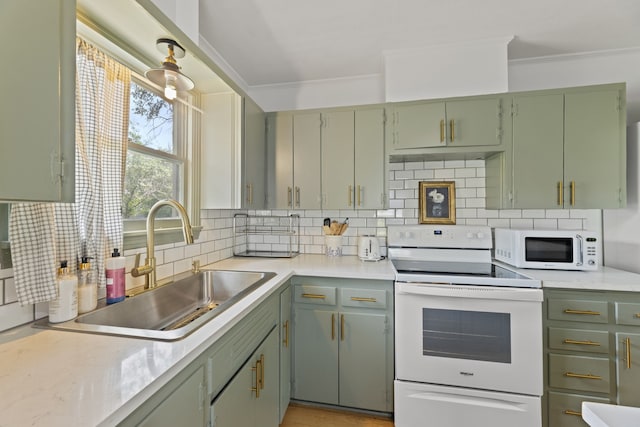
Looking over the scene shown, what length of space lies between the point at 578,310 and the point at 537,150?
106cm

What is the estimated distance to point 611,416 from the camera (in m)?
0.71

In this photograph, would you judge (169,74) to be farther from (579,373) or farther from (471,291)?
(579,373)

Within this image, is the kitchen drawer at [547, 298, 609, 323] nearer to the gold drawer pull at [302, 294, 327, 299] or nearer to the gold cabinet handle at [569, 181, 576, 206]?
the gold cabinet handle at [569, 181, 576, 206]

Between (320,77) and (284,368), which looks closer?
(284,368)

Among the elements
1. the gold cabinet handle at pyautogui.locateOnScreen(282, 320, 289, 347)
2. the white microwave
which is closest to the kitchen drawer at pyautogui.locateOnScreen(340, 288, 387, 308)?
the gold cabinet handle at pyautogui.locateOnScreen(282, 320, 289, 347)

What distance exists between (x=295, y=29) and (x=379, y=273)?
5.64 feet

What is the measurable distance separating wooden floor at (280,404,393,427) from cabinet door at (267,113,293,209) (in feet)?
4.86

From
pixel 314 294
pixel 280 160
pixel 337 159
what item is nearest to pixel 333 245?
pixel 314 294

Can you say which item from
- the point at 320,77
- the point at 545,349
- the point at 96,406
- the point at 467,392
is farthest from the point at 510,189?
the point at 96,406

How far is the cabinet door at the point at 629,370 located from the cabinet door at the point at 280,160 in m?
2.23

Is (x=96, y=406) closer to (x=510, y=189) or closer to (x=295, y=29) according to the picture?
(x=295, y=29)

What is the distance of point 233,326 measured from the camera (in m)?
A: 1.06

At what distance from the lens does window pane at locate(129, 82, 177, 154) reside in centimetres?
153

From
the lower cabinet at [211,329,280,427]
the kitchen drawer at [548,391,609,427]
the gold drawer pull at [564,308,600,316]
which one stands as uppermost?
the gold drawer pull at [564,308,600,316]
